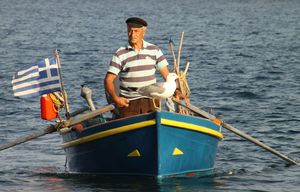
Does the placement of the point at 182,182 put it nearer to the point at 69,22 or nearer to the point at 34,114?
the point at 34,114

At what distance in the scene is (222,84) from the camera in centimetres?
3538

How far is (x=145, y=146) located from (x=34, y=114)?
35.4ft

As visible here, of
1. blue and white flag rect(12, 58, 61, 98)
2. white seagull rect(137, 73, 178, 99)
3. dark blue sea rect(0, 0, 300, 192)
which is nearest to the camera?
white seagull rect(137, 73, 178, 99)

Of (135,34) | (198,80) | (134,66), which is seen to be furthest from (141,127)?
(198,80)

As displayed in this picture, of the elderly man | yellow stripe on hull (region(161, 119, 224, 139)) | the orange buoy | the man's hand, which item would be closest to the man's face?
the elderly man

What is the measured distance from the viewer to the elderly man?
56.5ft

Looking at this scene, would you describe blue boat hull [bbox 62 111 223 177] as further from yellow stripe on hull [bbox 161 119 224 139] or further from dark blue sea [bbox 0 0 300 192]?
dark blue sea [bbox 0 0 300 192]

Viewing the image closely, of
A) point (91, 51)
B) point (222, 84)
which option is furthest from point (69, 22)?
point (222, 84)

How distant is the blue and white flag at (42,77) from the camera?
1881 centimetres

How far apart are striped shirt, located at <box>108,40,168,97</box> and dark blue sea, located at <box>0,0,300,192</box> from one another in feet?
5.71

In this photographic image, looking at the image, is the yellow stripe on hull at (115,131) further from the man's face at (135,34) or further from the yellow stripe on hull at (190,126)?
the man's face at (135,34)

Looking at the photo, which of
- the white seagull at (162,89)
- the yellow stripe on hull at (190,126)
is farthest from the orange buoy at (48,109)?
the white seagull at (162,89)

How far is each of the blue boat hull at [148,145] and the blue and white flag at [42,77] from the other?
98 centimetres

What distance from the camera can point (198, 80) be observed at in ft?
121
